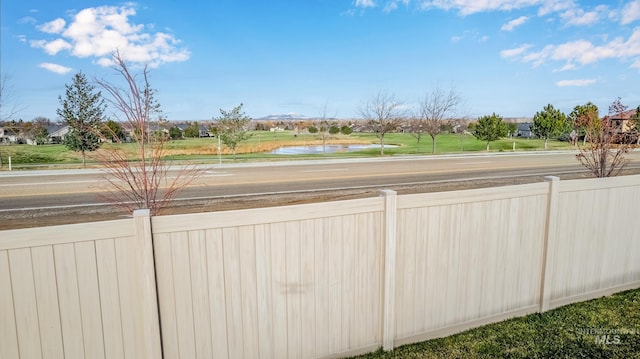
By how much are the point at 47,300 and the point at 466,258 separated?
12.7 feet

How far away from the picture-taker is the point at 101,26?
16.8m

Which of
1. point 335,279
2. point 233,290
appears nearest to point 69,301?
point 233,290

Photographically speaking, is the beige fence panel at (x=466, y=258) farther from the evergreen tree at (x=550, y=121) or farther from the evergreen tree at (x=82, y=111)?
the evergreen tree at (x=550, y=121)

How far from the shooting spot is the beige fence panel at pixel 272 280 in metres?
3.12

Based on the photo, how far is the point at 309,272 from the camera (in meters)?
3.54

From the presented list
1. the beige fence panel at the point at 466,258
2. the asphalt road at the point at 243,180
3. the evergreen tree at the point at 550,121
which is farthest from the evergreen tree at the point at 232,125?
the evergreen tree at the point at 550,121

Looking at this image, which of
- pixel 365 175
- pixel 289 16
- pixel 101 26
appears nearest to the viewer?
pixel 101 26

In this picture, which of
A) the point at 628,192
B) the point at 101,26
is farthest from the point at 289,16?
the point at 628,192

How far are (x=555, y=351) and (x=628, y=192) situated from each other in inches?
104

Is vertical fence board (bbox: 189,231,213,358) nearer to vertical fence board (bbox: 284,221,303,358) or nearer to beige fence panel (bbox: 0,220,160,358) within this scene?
beige fence panel (bbox: 0,220,160,358)

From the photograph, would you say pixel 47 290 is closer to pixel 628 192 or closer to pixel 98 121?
pixel 628 192

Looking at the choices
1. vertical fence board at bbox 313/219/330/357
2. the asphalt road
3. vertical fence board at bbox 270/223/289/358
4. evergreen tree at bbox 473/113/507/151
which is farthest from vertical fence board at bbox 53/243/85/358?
evergreen tree at bbox 473/113/507/151

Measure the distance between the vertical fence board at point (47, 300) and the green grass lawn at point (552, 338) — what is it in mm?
2615

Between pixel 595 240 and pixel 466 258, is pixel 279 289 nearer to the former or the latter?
pixel 466 258
